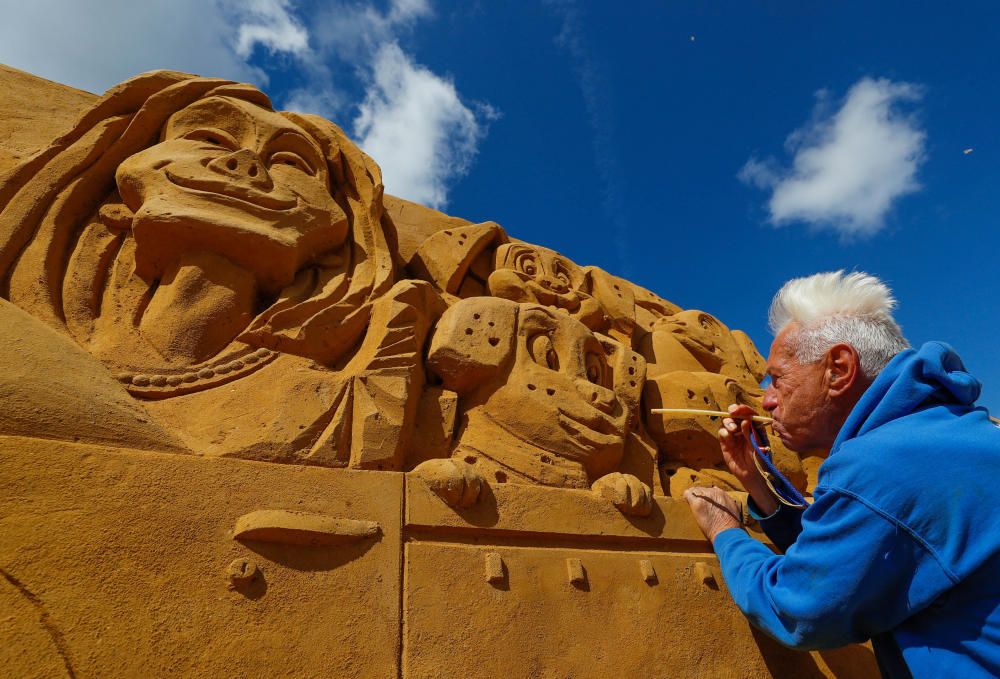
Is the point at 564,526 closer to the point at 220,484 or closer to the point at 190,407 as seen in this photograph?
the point at 220,484

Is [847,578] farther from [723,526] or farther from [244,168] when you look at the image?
[244,168]

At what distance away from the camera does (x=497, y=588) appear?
208 cm

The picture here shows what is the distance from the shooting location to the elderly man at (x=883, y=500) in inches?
52.7

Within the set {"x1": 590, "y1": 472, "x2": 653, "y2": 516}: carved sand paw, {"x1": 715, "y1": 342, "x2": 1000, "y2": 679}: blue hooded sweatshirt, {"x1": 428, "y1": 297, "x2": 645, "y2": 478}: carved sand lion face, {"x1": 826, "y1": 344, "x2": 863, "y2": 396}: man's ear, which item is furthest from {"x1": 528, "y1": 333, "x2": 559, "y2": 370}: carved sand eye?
{"x1": 715, "y1": 342, "x2": 1000, "y2": 679}: blue hooded sweatshirt

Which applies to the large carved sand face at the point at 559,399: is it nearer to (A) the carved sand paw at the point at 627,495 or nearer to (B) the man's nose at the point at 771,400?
(A) the carved sand paw at the point at 627,495

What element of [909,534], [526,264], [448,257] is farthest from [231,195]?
[909,534]

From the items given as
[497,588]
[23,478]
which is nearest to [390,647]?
[497,588]

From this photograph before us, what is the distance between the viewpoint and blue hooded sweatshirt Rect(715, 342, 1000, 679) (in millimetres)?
1330

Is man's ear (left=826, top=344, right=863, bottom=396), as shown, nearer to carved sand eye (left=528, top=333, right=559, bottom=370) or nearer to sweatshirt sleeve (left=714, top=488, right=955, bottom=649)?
sweatshirt sleeve (left=714, top=488, right=955, bottom=649)

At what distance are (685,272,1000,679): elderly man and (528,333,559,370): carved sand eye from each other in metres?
1.38

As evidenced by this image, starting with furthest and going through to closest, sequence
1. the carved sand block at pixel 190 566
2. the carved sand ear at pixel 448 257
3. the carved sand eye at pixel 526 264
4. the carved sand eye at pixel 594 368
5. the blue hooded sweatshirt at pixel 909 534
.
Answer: the carved sand eye at pixel 526 264, the carved sand ear at pixel 448 257, the carved sand eye at pixel 594 368, the carved sand block at pixel 190 566, the blue hooded sweatshirt at pixel 909 534

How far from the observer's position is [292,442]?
7.55 feet

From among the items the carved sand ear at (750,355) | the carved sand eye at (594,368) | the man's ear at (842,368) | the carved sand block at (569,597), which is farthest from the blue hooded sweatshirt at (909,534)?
the carved sand ear at (750,355)

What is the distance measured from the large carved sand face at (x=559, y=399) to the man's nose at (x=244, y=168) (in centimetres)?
134
